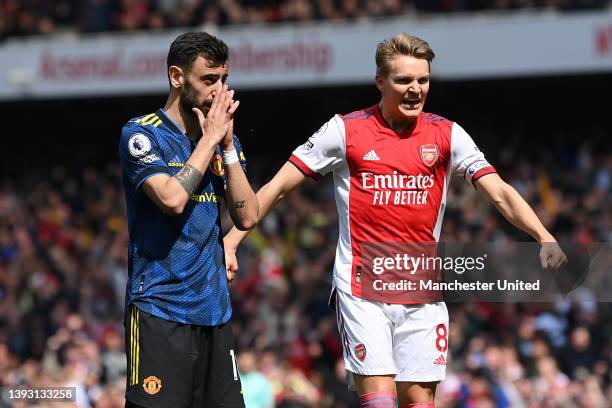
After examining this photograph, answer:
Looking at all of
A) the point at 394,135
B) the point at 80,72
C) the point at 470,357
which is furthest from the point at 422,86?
the point at 80,72

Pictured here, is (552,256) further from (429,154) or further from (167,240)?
(167,240)

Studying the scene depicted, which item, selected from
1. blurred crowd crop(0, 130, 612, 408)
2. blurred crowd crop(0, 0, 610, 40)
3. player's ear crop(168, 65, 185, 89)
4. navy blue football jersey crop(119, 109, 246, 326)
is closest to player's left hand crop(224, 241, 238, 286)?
navy blue football jersey crop(119, 109, 246, 326)

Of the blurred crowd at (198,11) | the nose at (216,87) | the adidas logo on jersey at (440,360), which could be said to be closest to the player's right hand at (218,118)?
the nose at (216,87)

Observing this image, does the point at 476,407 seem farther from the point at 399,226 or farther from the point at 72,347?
the point at 399,226

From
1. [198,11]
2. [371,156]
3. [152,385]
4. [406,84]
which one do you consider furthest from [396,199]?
[198,11]

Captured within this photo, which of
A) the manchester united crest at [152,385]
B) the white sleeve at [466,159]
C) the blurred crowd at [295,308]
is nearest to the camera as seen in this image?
the manchester united crest at [152,385]

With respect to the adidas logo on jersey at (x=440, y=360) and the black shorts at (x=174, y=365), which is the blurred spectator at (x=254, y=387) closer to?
the adidas logo on jersey at (x=440, y=360)

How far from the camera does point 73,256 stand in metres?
19.2

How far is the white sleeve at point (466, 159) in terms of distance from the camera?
629 cm

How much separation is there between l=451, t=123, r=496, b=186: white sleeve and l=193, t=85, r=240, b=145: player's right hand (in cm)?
130

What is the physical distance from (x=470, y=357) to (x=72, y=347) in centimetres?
498

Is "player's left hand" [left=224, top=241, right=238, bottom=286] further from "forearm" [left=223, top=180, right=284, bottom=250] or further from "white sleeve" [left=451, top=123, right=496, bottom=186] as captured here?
"white sleeve" [left=451, top=123, right=496, bottom=186]

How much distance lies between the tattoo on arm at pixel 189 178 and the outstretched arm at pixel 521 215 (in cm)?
161

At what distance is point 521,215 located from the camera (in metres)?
6.20
